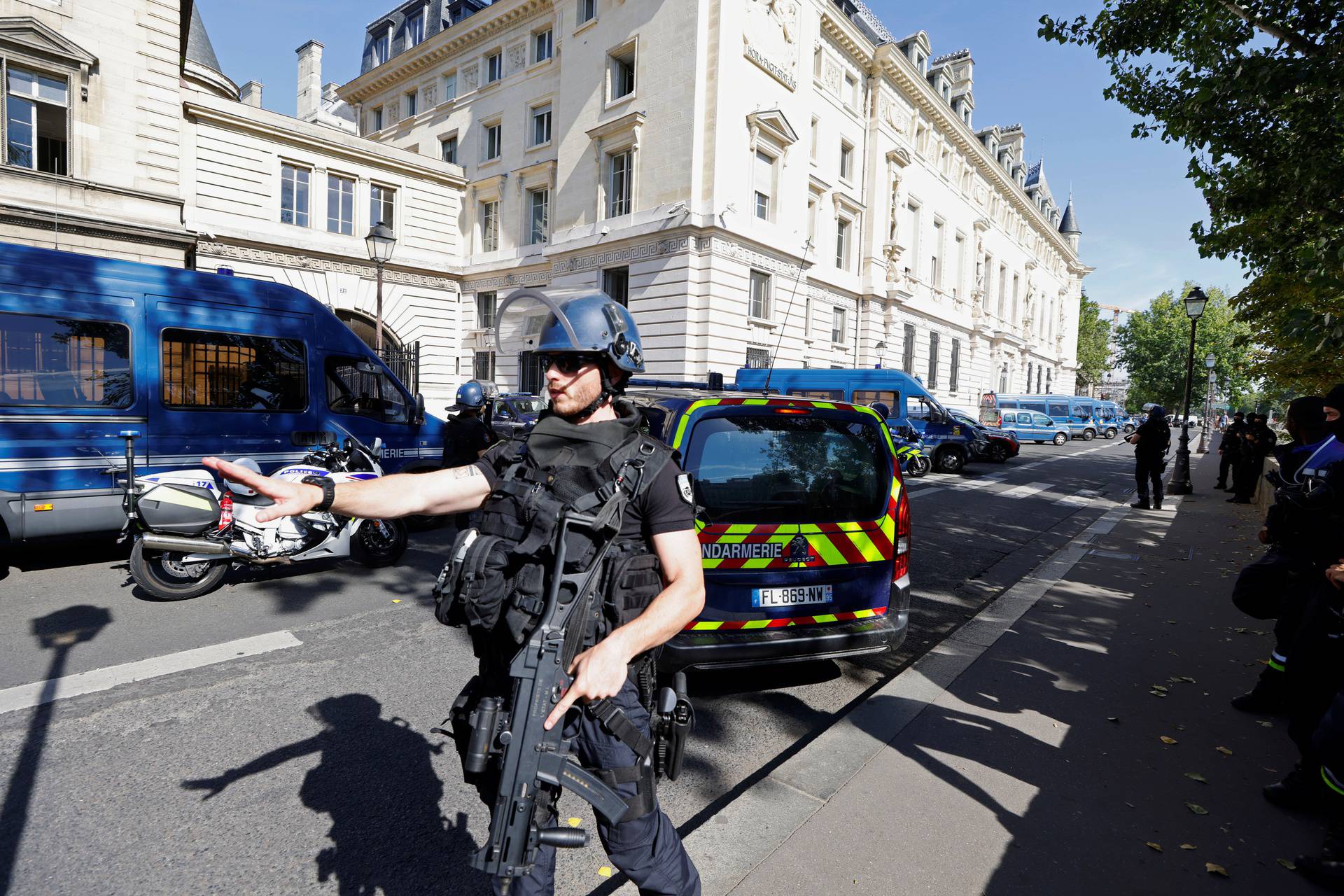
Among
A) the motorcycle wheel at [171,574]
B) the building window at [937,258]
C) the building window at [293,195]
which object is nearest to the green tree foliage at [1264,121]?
the motorcycle wheel at [171,574]

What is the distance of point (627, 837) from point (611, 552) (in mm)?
760

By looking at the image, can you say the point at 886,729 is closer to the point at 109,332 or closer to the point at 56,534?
the point at 56,534

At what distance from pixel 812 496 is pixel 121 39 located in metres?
19.4

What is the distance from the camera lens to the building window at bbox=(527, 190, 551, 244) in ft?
89.5

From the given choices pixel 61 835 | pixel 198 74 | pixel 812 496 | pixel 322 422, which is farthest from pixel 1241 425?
pixel 198 74

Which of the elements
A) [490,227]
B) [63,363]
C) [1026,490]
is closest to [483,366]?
[490,227]

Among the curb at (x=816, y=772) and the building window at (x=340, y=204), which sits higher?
the building window at (x=340, y=204)

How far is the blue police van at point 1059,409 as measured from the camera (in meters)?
37.4

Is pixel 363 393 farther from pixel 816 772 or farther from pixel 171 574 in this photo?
pixel 816 772

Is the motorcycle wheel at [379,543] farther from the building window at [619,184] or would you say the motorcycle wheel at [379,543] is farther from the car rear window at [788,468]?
the building window at [619,184]

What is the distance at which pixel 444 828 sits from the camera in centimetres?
271

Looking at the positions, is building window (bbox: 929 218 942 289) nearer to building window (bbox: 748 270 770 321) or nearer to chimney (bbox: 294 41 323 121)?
building window (bbox: 748 270 770 321)

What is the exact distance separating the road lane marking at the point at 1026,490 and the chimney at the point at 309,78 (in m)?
42.0

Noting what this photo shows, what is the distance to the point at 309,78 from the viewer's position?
40.4 m
